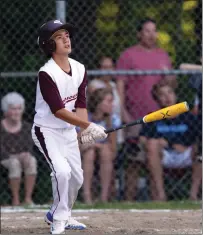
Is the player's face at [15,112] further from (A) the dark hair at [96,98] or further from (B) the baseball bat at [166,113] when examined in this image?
(B) the baseball bat at [166,113]

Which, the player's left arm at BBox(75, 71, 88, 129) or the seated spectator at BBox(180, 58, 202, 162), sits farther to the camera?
the seated spectator at BBox(180, 58, 202, 162)

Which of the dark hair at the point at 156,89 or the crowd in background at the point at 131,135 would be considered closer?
A: the crowd in background at the point at 131,135

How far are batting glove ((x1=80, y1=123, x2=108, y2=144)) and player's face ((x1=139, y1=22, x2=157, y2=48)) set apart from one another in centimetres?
266

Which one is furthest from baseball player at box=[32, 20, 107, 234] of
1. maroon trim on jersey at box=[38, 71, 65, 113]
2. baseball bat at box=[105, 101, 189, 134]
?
baseball bat at box=[105, 101, 189, 134]

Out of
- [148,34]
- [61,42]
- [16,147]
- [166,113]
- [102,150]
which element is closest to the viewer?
[166,113]

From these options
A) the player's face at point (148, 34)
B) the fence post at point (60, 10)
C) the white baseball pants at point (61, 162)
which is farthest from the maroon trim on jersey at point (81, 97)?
the player's face at point (148, 34)

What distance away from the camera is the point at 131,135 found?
A: 823 centimetres

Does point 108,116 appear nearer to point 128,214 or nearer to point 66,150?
point 128,214

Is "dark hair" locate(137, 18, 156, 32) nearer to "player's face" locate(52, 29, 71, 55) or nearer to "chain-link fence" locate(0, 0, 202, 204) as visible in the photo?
"chain-link fence" locate(0, 0, 202, 204)

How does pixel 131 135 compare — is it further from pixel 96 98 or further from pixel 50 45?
pixel 50 45

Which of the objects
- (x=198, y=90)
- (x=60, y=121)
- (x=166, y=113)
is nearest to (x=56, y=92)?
(x=60, y=121)

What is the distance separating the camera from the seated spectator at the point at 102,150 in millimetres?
8000

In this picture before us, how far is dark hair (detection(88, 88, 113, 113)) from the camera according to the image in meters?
8.09

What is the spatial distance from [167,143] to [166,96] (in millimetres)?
493
